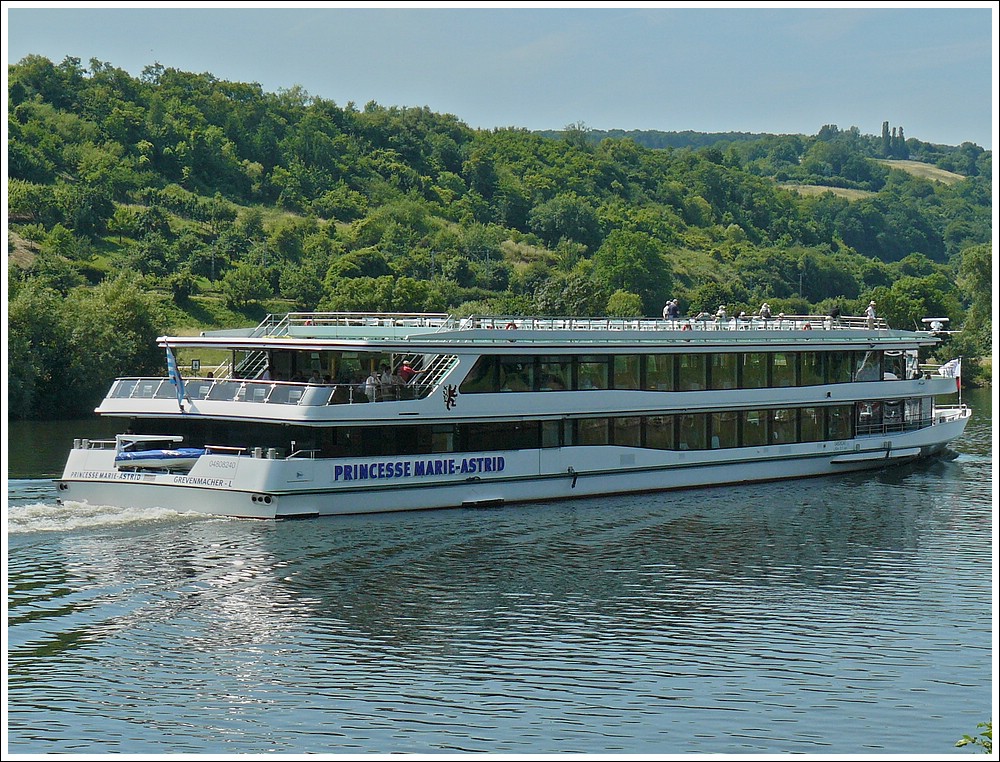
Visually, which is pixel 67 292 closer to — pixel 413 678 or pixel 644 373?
pixel 644 373

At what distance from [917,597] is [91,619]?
49.5 ft

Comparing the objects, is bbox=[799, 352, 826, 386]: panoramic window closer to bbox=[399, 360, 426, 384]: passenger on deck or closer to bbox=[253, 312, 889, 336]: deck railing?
bbox=[253, 312, 889, 336]: deck railing

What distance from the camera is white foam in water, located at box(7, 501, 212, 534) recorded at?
95.5ft

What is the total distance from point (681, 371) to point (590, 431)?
144 inches

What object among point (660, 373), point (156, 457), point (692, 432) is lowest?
point (156, 457)

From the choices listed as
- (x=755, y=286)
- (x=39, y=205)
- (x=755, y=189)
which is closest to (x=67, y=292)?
(x=39, y=205)

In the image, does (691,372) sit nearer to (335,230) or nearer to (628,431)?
(628,431)

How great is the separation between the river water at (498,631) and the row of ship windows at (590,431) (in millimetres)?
1816

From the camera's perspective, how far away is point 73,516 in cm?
3006

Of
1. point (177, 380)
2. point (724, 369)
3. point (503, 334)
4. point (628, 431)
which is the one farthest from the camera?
point (724, 369)

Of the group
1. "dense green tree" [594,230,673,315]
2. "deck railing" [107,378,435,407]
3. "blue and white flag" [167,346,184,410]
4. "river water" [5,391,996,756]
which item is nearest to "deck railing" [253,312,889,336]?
"deck railing" [107,378,435,407]

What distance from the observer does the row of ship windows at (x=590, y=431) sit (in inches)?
1266

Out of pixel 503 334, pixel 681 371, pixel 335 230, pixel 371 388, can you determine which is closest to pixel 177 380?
pixel 371 388

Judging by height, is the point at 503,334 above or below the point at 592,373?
above
